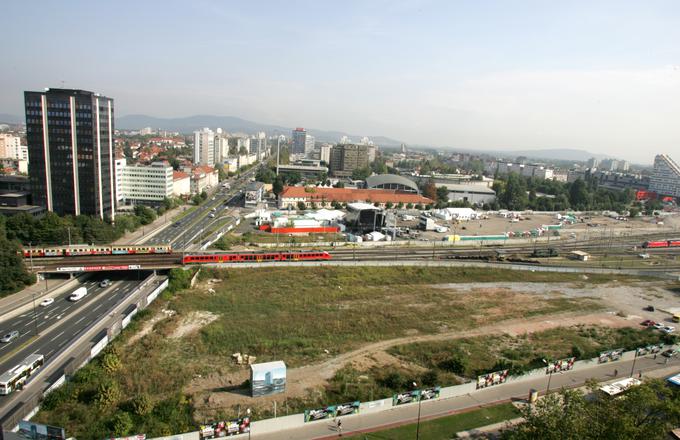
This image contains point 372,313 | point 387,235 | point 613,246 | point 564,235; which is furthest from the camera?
point 564,235

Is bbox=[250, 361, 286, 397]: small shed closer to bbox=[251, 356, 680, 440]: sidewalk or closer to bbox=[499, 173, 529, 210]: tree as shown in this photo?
bbox=[251, 356, 680, 440]: sidewalk

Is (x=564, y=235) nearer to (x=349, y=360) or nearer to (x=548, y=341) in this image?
(x=548, y=341)

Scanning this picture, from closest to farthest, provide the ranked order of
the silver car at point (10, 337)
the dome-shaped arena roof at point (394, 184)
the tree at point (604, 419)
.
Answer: the tree at point (604, 419), the silver car at point (10, 337), the dome-shaped arena roof at point (394, 184)

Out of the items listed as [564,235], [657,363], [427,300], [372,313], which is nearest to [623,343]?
[657,363]

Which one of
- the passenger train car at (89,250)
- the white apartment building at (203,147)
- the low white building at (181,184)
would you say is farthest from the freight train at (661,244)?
the white apartment building at (203,147)

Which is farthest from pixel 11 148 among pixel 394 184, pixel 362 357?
pixel 362 357

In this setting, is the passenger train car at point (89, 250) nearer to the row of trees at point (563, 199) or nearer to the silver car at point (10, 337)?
the silver car at point (10, 337)

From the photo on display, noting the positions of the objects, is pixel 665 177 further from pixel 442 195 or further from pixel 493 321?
pixel 493 321
